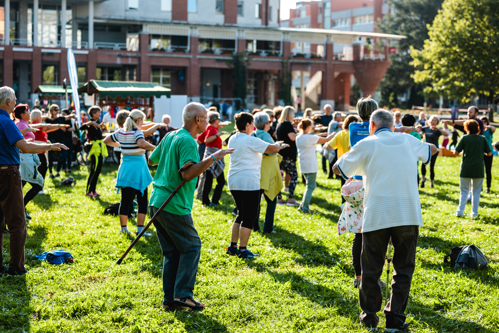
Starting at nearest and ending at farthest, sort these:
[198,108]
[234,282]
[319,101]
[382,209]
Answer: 1. [382,209]
2. [198,108]
3. [234,282]
4. [319,101]

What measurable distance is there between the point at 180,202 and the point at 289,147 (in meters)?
5.94

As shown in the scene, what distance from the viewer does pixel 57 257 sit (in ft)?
22.1

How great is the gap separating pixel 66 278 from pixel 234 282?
1991 mm

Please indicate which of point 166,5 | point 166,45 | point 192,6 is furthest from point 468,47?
point 166,5

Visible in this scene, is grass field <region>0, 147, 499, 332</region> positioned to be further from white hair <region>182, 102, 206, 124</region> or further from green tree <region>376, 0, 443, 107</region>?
green tree <region>376, 0, 443, 107</region>

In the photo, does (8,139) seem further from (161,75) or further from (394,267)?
(161,75)

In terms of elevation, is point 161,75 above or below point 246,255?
above

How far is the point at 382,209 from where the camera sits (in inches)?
178

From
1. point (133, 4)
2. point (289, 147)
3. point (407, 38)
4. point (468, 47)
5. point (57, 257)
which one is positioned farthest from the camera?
point (407, 38)

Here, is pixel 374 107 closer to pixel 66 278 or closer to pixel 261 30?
pixel 66 278

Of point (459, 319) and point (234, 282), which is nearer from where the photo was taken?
point (459, 319)

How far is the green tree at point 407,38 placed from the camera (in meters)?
61.8

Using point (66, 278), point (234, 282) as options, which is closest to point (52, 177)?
point (66, 278)

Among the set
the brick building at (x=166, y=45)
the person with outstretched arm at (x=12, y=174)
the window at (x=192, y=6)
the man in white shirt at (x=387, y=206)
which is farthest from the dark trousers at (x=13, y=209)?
the window at (x=192, y=6)
